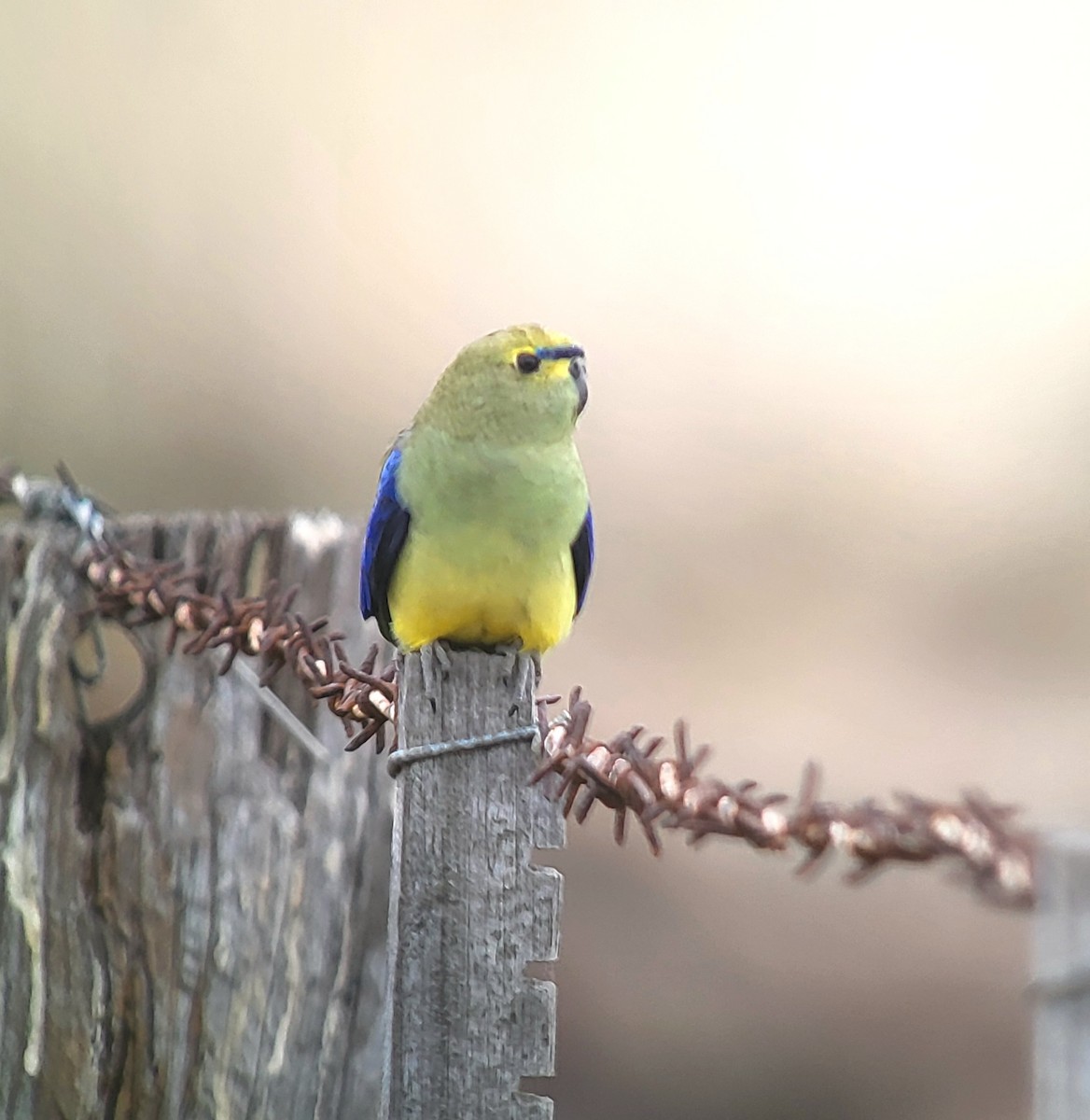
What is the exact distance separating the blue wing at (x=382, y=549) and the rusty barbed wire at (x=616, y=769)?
1.10ft

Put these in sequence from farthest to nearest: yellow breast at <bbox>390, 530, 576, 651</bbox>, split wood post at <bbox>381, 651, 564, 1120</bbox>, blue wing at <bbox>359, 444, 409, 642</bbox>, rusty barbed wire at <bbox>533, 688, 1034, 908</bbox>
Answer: blue wing at <bbox>359, 444, 409, 642</bbox>, yellow breast at <bbox>390, 530, 576, 651</bbox>, split wood post at <bbox>381, 651, 564, 1120</bbox>, rusty barbed wire at <bbox>533, 688, 1034, 908</bbox>

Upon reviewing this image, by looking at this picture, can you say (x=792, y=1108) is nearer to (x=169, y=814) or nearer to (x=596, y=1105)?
(x=596, y=1105)

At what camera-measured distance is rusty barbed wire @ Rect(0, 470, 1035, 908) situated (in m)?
1.05

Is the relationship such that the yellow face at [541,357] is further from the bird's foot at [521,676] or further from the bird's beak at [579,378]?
the bird's foot at [521,676]

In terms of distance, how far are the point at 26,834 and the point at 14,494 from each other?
2.33ft

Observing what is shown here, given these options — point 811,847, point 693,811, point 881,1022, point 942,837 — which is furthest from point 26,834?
point 881,1022

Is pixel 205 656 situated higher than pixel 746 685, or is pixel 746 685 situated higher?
pixel 746 685

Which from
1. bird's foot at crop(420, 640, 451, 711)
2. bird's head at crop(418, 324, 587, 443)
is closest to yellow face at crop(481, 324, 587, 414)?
bird's head at crop(418, 324, 587, 443)

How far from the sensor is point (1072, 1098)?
931 millimetres

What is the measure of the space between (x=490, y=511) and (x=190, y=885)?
0.91 m

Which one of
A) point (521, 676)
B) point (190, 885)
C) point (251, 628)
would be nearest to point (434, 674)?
point (521, 676)

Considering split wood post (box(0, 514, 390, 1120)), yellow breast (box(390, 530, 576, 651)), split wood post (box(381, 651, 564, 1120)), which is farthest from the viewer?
yellow breast (box(390, 530, 576, 651))

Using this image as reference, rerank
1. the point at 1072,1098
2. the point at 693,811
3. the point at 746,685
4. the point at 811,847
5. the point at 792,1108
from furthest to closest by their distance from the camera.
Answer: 1. the point at 746,685
2. the point at 792,1108
3. the point at 693,811
4. the point at 811,847
5. the point at 1072,1098

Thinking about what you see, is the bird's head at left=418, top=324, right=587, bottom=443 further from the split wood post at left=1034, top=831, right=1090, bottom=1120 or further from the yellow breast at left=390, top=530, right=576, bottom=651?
the split wood post at left=1034, top=831, right=1090, bottom=1120
